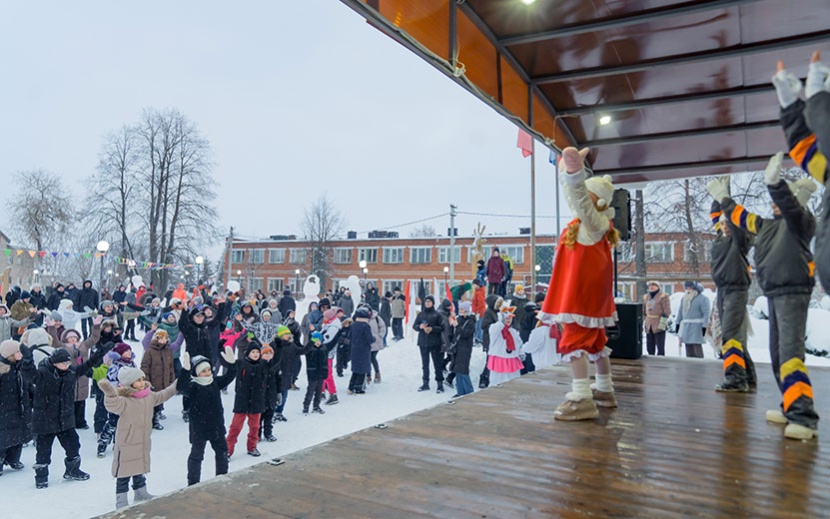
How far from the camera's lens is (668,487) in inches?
87.2

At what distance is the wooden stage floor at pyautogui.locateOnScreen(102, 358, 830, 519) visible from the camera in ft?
6.56

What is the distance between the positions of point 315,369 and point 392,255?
43.7 metres

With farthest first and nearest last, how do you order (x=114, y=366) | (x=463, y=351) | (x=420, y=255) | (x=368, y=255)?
(x=368, y=255) < (x=420, y=255) < (x=463, y=351) < (x=114, y=366)

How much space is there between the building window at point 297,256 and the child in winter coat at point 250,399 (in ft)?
161

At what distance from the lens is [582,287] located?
3.47 m

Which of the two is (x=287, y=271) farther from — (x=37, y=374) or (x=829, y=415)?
(x=829, y=415)

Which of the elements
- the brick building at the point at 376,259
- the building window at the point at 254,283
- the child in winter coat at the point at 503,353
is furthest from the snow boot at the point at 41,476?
the building window at the point at 254,283

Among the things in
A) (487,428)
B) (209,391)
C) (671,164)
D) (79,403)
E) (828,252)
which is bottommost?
(79,403)

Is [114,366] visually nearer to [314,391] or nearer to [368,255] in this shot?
[314,391]

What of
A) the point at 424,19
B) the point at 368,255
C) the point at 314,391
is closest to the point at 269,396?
the point at 314,391

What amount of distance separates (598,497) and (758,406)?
8.54 feet

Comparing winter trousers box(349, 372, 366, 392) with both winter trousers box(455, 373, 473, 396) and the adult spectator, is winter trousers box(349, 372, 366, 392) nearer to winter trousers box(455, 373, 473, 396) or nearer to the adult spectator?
winter trousers box(455, 373, 473, 396)

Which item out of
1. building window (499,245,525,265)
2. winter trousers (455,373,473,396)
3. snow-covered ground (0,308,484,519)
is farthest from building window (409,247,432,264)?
winter trousers (455,373,473,396)

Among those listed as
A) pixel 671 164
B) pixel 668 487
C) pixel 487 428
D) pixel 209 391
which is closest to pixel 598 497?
pixel 668 487
